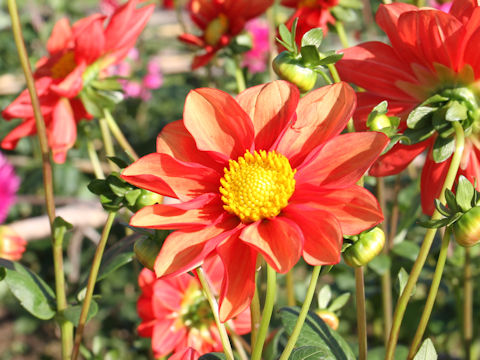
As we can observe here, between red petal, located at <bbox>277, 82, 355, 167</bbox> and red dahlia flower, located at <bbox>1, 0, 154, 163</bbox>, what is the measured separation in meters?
0.51

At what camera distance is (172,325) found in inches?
40.2

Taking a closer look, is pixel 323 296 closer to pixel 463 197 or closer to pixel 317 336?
pixel 317 336

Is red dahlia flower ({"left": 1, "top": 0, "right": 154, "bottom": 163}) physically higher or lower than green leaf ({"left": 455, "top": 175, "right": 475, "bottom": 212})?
lower

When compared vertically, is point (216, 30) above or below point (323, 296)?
above

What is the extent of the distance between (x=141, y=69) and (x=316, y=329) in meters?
2.44

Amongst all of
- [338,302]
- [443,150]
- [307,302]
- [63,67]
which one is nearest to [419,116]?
[443,150]

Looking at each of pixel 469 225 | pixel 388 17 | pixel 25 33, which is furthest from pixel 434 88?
pixel 25 33

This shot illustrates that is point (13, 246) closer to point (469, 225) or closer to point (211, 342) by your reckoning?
point (211, 342)

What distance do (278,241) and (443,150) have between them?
9.2 inches

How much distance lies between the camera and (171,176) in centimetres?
60

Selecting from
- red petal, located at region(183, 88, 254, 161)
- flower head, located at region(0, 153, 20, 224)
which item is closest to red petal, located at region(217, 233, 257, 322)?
red petal, located at region(183, 88, 254, 161)

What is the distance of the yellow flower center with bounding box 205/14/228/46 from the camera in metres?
1.14

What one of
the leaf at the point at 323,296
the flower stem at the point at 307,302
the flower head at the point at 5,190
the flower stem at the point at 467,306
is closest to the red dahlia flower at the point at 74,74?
the flower head at the point at 5,190

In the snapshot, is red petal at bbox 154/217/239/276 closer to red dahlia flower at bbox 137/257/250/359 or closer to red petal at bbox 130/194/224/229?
red petal at bbox 130/194/224/229
